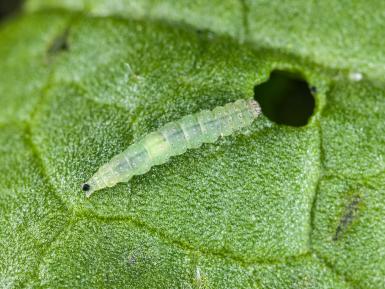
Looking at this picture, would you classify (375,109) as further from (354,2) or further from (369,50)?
(354,2)

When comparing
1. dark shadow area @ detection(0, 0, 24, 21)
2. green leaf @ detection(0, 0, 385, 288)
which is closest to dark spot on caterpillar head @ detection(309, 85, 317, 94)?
green leaf @ detection(0, 0, 385, 288)

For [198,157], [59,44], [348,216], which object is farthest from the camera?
[59,44]

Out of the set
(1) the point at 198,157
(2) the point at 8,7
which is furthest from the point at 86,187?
(2) the point at 8,7

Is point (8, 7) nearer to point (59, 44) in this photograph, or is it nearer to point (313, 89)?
point (59, 44)

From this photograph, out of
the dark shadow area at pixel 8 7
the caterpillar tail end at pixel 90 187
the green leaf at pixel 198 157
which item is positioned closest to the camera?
the green leaf at pixel 198 157

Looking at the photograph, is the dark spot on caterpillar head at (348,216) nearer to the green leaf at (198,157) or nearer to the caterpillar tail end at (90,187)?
the green leaf at (198,157)

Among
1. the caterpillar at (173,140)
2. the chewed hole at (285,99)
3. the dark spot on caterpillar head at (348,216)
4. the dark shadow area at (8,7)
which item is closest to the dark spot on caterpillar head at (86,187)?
the caterpillar at (173,140)

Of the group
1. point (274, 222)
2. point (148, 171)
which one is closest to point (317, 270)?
point (274, 222)
